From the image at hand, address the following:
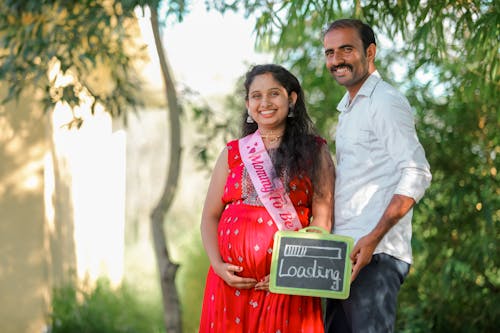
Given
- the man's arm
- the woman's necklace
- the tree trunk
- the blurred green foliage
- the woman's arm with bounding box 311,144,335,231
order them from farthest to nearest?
the blurred green foliage → the tree trunk → the woman's necklace → the woman's arm with bounding box 311,144,335,231 → the man's arm

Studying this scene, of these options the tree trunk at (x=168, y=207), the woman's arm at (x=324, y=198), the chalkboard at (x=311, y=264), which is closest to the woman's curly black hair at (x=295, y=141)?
the woman's arm at (x=324, y=198)

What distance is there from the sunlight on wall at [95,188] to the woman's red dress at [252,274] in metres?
3.75

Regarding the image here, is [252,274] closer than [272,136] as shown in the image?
Yes

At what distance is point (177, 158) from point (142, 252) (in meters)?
7.85

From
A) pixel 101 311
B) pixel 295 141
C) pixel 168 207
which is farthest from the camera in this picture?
pixel 101 311

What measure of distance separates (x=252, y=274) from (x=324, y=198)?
353 mm

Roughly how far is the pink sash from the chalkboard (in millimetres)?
160

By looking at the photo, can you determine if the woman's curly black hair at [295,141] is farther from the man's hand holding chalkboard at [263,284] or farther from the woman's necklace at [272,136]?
the man's hand holding chalkboard at [263,284]

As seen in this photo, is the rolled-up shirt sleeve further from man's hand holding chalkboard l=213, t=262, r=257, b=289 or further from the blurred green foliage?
the blurred green foliage

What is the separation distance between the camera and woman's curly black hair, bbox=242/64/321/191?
10.1ft

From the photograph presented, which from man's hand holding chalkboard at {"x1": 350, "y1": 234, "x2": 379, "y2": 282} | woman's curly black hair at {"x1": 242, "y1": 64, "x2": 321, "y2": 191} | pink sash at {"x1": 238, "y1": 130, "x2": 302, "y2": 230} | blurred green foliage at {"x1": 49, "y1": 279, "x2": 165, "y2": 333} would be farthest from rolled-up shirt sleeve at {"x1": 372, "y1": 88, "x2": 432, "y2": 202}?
blurred green foliage at {"x1": 49, "y1": 279, "x2": 165, "y2": 333}

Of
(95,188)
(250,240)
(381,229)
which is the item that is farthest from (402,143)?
(95,188)

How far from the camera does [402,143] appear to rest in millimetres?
2811

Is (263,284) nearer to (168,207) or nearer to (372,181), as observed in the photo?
(372,181)
